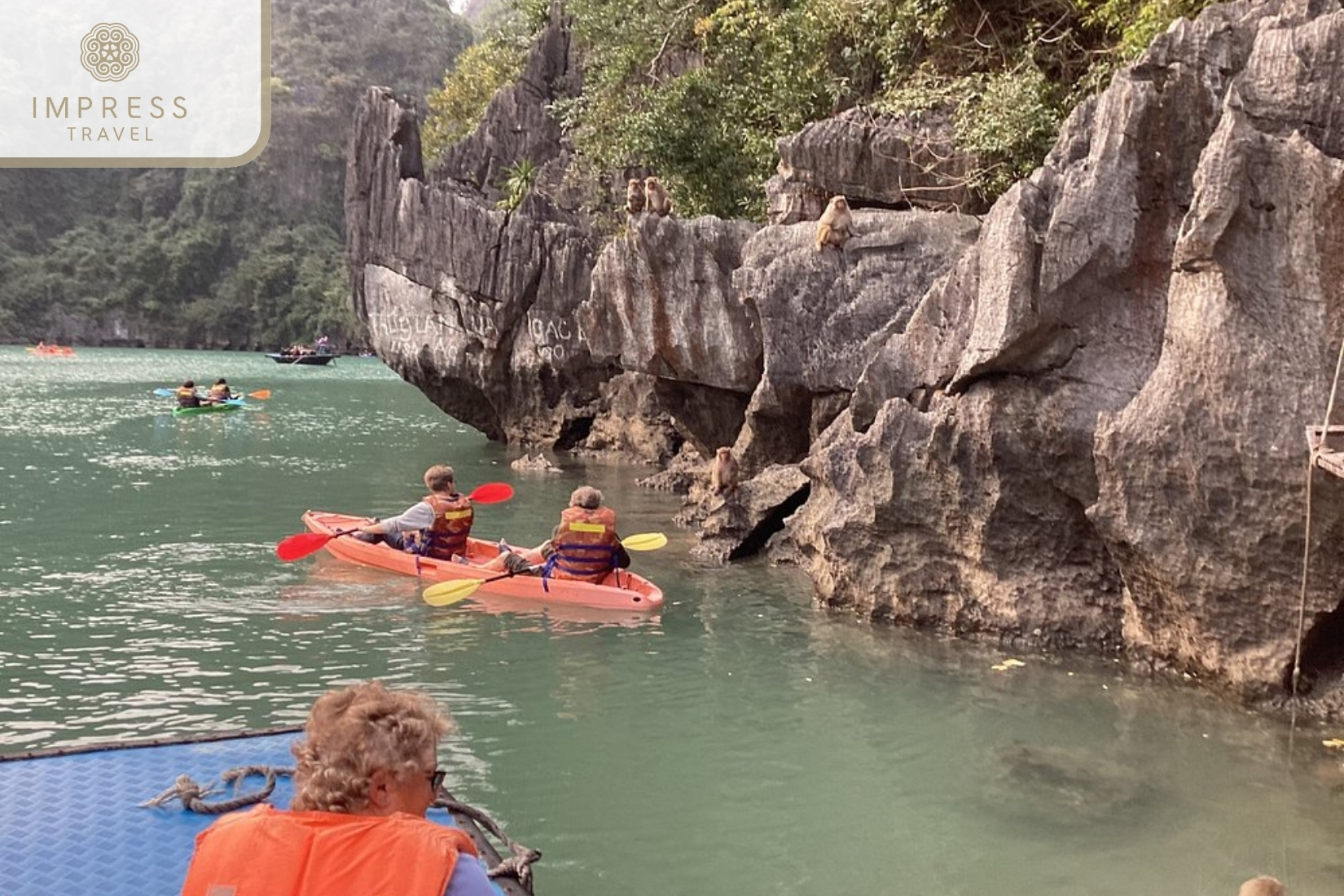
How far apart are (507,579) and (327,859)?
859 cm

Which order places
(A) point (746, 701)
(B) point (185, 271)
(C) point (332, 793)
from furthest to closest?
(B) point (185, 271), (A) point (746, 701), (C) point (332, 793)

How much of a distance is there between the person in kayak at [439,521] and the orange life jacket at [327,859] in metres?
9.06

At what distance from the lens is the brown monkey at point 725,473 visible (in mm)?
13758

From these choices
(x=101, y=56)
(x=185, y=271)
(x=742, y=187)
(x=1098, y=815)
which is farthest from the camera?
(x=185, y=271)

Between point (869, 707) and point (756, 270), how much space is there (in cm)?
631

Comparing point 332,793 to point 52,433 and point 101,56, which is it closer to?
point 101,56

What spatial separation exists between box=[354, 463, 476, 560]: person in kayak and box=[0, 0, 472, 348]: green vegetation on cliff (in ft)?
208

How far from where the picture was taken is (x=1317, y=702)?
7594mm

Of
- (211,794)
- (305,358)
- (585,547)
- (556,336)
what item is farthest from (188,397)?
(305,358)

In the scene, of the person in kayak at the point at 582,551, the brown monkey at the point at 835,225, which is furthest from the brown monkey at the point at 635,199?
the person in kayak at the point at 582,551

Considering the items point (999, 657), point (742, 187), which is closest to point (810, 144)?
point (742, 187)

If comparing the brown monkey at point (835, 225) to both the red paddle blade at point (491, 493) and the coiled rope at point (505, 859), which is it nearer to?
the red paddle blade at point (491, 493)

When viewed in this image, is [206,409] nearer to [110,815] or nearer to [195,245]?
[110,815]

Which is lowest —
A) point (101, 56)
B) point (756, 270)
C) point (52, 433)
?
point (52, 433)
